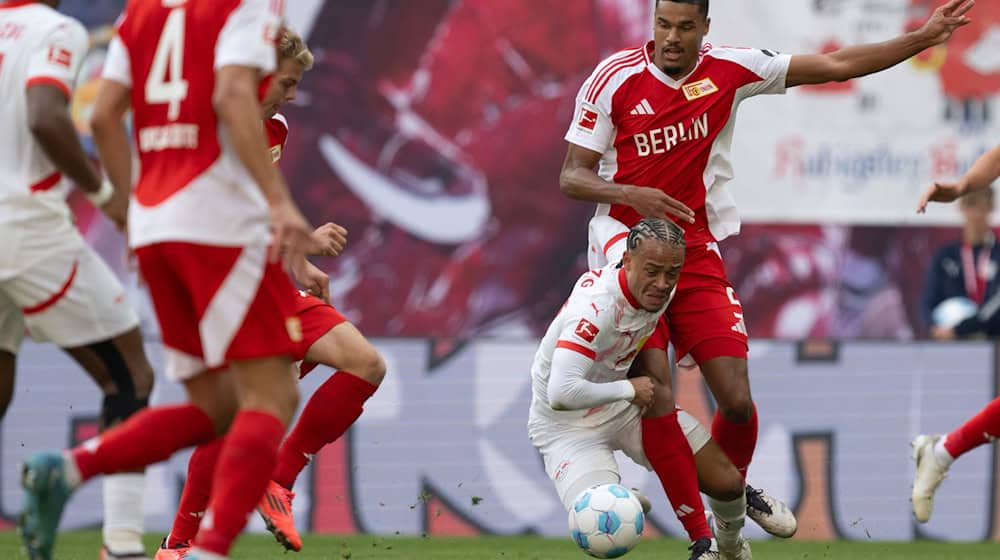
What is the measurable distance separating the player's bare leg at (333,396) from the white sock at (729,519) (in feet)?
5.39

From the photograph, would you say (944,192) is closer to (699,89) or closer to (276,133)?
(699,89)

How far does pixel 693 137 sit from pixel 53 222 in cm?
288

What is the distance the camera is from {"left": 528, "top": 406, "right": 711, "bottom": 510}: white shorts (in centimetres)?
748

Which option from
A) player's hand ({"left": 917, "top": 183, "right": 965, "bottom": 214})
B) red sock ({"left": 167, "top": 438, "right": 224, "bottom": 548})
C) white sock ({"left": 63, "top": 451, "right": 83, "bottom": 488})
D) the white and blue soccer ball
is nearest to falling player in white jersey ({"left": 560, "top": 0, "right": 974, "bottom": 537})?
player's hand ({"left": 917, "top": 183, "right": 965, "bottom": 214})

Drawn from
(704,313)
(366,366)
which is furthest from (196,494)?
(704,313)

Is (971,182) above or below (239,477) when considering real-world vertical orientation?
above

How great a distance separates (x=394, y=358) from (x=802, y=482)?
109 inches

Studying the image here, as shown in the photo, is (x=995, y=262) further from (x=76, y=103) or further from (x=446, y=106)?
(x=76, y=103)

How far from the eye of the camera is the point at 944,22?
24.3ft

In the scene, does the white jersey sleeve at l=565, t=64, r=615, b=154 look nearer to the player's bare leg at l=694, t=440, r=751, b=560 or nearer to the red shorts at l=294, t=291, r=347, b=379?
the red shorts at l=294, t=291, r=347, b=379

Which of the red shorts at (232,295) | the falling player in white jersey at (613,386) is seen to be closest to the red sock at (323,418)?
the falling player in white jersey at (613,386)

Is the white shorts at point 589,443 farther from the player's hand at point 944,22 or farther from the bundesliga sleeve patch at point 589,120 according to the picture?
the player's hand at point 944,22

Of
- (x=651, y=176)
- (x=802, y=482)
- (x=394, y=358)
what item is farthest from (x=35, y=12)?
(x=802, y=482)

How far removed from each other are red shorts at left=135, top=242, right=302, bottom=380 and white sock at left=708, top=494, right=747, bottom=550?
116 inches
